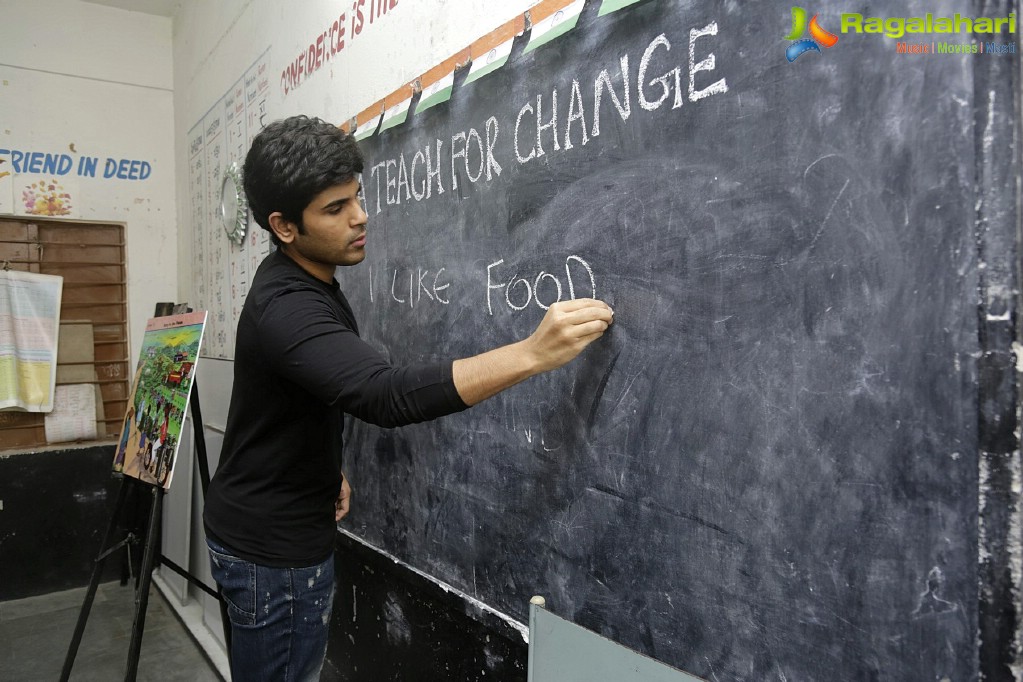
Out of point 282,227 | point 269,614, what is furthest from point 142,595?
point 282,227

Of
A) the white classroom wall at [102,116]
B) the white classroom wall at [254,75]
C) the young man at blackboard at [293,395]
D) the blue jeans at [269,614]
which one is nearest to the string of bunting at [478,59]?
the white classroom wall at [254,75]

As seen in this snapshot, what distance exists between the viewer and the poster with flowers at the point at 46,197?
3309mm

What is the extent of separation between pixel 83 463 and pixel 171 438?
6.71 ft

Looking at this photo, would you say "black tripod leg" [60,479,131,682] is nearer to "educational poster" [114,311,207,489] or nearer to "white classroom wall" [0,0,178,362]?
"educational poster" [114,311,207,489]

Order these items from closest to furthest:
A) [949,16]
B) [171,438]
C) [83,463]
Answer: [949,16] < [171,438] < [83,463]

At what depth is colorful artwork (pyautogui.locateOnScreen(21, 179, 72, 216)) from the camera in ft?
10.9

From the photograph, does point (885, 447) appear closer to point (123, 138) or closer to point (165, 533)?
point (165, 533)

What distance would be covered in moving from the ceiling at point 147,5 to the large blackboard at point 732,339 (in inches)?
119

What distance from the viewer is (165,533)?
3.46 m

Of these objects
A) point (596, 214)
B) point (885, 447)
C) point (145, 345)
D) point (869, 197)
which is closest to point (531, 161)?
point (596, 214)

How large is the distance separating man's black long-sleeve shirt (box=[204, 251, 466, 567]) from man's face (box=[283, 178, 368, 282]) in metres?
0.04

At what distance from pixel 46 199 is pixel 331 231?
3.06 metres

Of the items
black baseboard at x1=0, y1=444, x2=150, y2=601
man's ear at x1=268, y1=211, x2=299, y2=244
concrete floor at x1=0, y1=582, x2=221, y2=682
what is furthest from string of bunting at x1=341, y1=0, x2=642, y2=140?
black baseboard at x1=0, y1=444, x2=150, y2=601

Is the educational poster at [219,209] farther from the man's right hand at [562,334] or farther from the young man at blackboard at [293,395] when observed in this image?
the man's right hand at [562,334]
